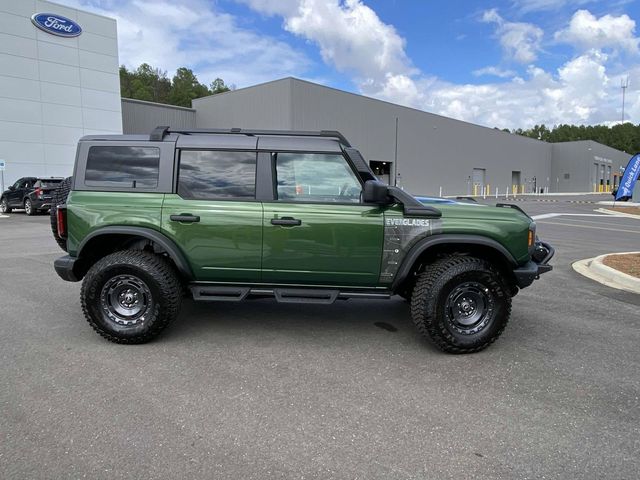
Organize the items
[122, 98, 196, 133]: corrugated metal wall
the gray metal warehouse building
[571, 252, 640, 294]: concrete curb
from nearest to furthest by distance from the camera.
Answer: [571, 252, 640, 294]: concrete curb
the gray metal warehouse building
[122, 98, 196, 133]: corrugated metal wall

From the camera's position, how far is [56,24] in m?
25.3

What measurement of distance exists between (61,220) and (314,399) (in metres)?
2.88

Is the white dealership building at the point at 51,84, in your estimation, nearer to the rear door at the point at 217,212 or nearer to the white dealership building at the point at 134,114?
the white dealership building at the point at 134,114

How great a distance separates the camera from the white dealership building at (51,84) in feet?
78.0

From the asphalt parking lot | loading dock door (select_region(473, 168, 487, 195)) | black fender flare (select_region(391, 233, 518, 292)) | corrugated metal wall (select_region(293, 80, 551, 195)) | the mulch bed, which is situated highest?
corrugated metal wall (select_region(293, 80, 551, 195))

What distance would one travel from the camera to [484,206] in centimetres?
417

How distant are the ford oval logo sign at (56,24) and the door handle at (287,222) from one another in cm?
2845

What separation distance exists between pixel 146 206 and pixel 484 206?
10.3 feet

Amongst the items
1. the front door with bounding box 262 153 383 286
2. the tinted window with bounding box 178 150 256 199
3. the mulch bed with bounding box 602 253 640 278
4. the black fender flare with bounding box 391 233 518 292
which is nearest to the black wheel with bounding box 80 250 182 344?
the tinted window with bounding box 178 150 256 199

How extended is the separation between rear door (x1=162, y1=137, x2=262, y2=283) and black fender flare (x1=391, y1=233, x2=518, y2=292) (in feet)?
4.30

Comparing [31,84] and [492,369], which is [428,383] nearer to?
[492,369]

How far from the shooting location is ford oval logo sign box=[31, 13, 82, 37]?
24625mm

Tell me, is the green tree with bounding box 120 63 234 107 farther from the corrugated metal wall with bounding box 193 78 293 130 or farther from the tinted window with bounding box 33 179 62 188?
the tinted window with bounding box 33 179 62 188

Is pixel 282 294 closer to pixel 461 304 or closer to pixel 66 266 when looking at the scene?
pixel 461 304
